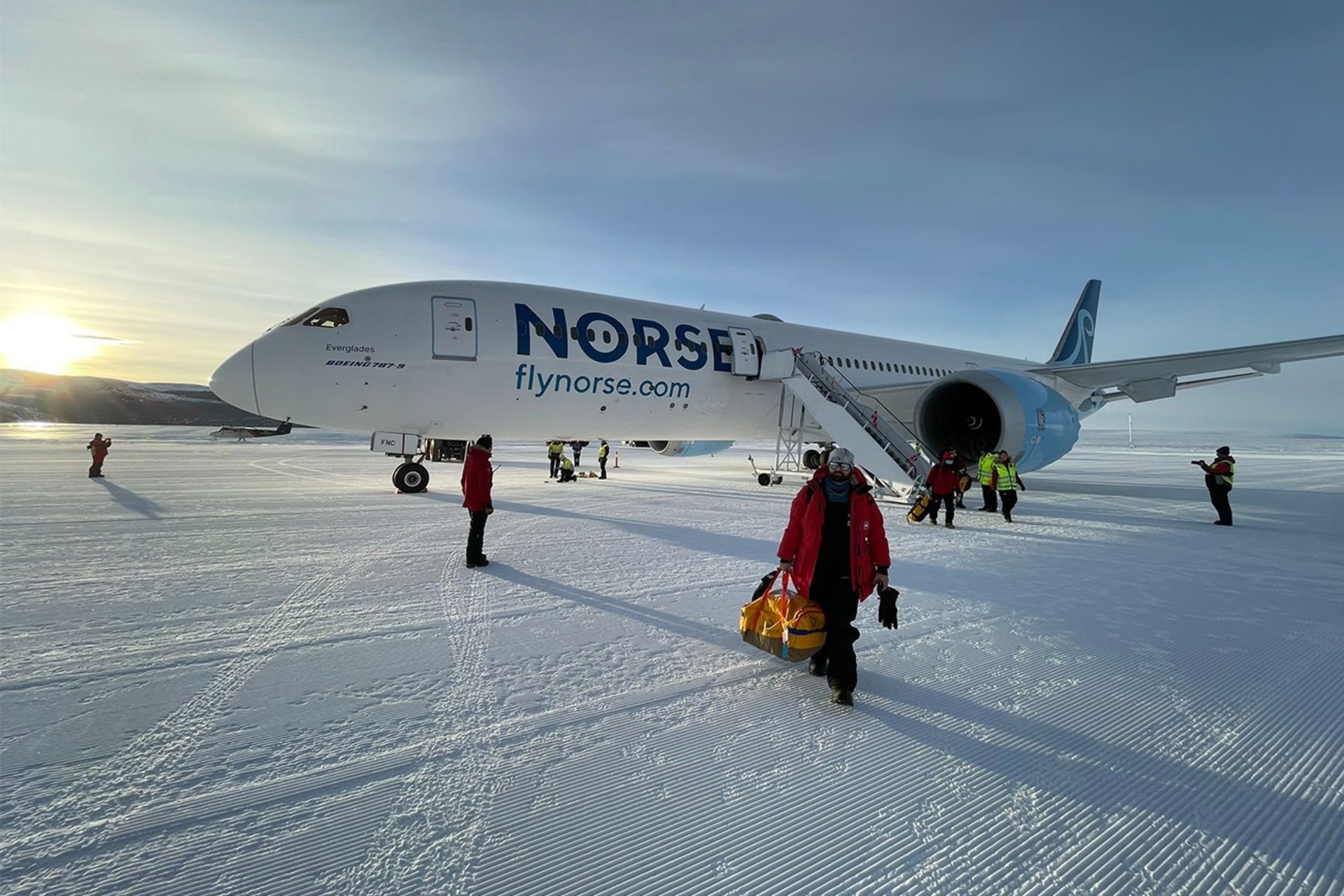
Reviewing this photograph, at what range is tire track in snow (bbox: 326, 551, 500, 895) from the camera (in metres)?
1.92

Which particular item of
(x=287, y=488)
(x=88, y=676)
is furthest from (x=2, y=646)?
(x=287, y=488)

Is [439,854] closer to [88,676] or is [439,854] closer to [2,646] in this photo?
[88,676]

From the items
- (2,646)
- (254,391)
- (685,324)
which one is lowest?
(2,646)

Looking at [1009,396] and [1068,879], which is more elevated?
[1009,396]

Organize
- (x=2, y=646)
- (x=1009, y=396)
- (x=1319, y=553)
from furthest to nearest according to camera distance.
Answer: (x=1009, y=396)
(x=1319, y=553)
(x=2, y=646)

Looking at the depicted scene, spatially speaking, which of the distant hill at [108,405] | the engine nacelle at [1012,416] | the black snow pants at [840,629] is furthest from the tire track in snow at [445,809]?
the distant hill at [108,405]

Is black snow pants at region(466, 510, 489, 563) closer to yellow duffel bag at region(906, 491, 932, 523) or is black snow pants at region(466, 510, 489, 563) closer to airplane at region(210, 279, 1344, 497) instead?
airplane at region(210, 279, 1344, 497)

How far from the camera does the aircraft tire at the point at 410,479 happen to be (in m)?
12.0

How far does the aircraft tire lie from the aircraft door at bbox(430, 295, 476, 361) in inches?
126

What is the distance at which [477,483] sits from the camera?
19.5ft

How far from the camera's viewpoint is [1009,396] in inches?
454

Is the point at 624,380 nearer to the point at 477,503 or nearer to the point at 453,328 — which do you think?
the point at 453,328

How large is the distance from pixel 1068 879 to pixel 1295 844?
2.98ft

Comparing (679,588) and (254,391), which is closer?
(679,588)
